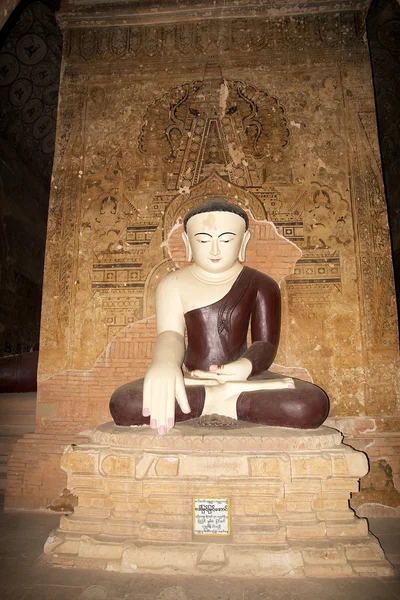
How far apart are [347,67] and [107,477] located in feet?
13.6

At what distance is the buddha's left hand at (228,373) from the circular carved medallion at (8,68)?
17.8 ft

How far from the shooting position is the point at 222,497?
2.33 meters

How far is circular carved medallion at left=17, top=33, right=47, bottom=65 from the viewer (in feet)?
19.2

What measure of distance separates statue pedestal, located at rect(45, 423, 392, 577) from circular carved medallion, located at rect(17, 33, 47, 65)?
226 inches

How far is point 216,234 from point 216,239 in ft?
0.13

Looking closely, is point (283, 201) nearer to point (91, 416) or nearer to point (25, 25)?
point (91, 416)

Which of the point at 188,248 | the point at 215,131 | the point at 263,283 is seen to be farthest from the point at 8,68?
the point at 263,283

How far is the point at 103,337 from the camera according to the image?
3801 mm

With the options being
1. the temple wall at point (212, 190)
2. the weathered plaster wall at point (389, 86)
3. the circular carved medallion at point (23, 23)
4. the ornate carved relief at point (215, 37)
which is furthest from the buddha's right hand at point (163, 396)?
the circular carved medallion at point (23, 23)

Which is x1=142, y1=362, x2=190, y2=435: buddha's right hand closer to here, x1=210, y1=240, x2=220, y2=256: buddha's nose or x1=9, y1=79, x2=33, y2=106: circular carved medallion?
x1=210, y1=240, x2=220, y2=256: buddha's nose

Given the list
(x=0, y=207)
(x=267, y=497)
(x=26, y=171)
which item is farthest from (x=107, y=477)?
(x=26, y=171)

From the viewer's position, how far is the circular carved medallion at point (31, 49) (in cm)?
585

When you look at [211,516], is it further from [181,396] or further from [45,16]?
[45,16]

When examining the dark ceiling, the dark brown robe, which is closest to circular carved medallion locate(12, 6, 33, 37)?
the dark ceiling
